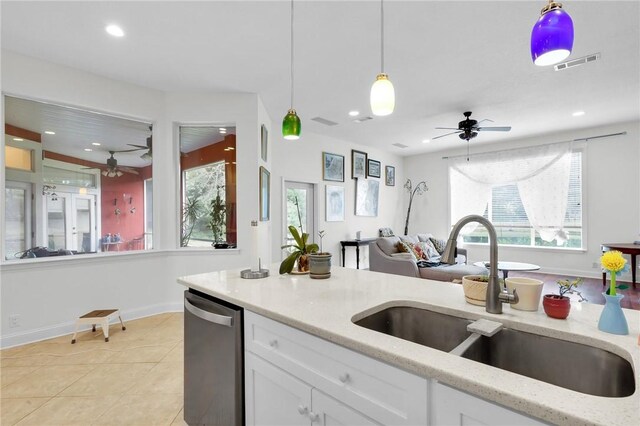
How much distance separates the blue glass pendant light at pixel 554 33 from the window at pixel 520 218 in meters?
6.11

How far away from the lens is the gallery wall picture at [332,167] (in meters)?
6.03

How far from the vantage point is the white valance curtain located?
5.93 metres

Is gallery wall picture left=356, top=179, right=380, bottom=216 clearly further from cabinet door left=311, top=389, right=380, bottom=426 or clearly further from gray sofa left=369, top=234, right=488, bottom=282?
cabinet door left=311, top=389, right=380, bottom=426

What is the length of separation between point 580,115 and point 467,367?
586 cm

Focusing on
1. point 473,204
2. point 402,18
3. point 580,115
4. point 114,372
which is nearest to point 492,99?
point 580,115

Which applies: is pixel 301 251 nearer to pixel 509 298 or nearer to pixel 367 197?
pixel 509 298

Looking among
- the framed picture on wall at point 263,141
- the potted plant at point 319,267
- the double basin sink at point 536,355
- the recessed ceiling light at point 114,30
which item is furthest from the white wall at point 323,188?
the double basin sink at point 536,355

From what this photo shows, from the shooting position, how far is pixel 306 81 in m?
3.56

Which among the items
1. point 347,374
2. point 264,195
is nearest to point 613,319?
point 347,374

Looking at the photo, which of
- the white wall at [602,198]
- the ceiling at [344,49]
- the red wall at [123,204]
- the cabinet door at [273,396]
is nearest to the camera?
the cabinet door at [273,396]

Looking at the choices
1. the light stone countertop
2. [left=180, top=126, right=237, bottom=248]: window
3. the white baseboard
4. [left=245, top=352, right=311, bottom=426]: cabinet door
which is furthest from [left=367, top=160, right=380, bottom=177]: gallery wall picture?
[left=245, top=352, right=311, bottom=426]: cabinet door

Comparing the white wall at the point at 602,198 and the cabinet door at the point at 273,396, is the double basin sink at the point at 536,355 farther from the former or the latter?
the white wall at the point at 602,198

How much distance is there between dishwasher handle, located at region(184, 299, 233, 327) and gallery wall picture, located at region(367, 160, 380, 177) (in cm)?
583

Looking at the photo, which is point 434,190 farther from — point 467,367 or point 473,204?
point 467,367
